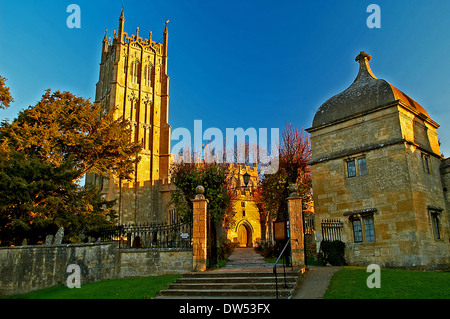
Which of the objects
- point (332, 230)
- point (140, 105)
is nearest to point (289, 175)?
point (332, 230)

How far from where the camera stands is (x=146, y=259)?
44.1 ft

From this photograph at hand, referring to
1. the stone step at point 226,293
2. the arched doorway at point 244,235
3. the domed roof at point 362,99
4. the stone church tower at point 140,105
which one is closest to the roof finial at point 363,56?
the domed roof at point 362,99

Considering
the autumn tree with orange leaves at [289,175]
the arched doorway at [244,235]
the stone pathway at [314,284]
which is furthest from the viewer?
the arched doorway at [244,235]

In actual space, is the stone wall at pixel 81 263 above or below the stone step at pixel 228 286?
above

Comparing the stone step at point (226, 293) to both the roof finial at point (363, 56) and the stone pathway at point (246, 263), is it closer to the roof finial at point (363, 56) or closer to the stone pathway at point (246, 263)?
the stone pathway at point (246, 263)

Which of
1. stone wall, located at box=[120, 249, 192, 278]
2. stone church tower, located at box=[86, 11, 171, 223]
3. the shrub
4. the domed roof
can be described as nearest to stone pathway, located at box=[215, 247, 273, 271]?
stone wall, located at box=[120, 249, 192, 278]

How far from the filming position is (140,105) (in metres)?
48.1

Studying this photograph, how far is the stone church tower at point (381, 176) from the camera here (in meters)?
15.7

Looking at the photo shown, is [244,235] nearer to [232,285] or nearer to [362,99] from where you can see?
[362,99]

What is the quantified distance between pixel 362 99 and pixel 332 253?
7.90 meters

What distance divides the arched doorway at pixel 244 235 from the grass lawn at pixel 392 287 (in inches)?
1260

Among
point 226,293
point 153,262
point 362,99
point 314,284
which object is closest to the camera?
point 226,293
